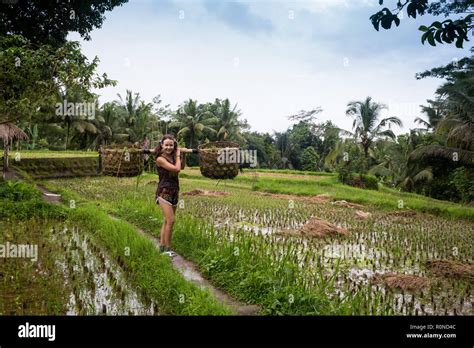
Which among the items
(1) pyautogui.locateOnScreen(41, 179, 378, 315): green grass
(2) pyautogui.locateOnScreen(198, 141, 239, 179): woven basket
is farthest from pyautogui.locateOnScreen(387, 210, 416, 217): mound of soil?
(2) pyautogui.locateOnScreen(198, 141, 239, 179): woven basket

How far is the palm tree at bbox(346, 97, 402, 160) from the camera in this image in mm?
18786

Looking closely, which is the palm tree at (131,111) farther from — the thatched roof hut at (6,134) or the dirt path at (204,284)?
the dirt path at (204,284)

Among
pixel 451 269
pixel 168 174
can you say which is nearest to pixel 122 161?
pixel 168 174

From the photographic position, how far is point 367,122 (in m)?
19.0

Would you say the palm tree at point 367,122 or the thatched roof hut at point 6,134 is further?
the palm tree at point 367,122

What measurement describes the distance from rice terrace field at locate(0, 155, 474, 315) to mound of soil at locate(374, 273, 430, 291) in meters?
0.01

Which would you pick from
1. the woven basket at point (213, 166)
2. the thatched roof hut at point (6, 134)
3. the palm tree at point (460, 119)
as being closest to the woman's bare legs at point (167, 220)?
the woven basket at point (213, 166)

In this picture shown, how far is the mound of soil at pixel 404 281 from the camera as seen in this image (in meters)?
4.04

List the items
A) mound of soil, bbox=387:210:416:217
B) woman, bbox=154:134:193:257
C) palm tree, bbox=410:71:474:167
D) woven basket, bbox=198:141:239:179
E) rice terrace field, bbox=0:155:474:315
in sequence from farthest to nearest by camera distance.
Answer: palm tree, bbox=410:71:474:167 < mound of soil, bbox=387:210:416:217 < woven basket, bbox=198:141:239:179 < woman, bbox=154:134:193:257 < rice terrace field, bbox=0:155:474:315

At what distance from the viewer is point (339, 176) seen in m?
17.9

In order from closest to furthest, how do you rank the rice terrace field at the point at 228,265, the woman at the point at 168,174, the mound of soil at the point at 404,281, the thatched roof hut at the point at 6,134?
the rice terrace field at the point at 228,265, the mound of soil at the point at 404,281, the woman at the point at 168,174, the thatched roof hut at the point at 6,134

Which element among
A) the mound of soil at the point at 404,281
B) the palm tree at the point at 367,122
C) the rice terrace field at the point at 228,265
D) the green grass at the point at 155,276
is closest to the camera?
the green grass at the point at 155,276

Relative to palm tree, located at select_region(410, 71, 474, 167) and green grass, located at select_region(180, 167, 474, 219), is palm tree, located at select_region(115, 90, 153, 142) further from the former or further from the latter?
palm tree, located at select_region(410, 71, 474, 167)

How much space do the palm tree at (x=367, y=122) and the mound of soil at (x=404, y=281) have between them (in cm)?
1562
